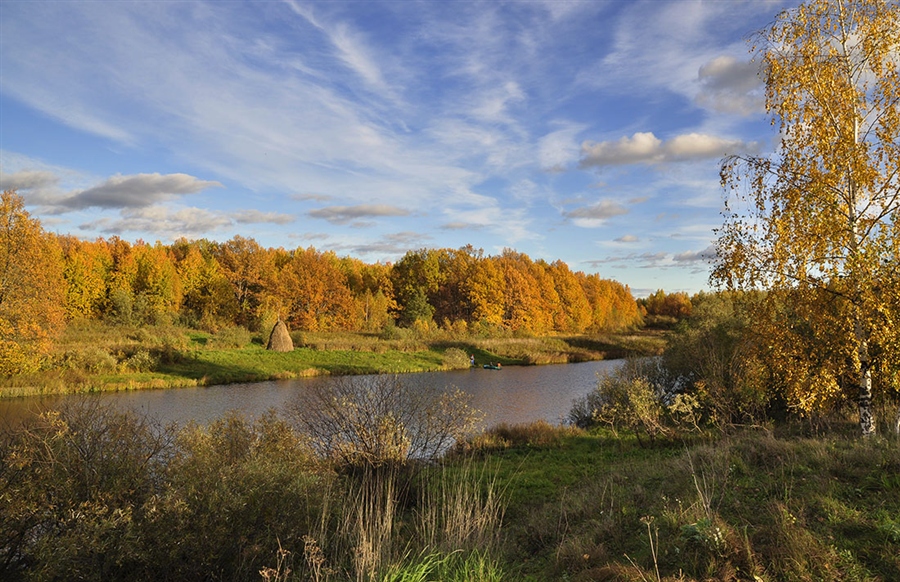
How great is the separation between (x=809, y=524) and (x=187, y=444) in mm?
7803

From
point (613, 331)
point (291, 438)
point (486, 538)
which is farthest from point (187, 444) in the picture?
point (613, 331)

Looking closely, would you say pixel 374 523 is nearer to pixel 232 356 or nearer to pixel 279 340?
pixel 232 356

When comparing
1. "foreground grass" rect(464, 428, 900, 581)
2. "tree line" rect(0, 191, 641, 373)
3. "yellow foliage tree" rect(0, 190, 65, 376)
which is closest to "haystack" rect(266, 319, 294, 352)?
"tree line" rect(0, 191, 641, 373)

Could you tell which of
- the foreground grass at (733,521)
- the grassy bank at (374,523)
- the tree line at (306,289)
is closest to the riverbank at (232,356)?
the tree line at (306,289)

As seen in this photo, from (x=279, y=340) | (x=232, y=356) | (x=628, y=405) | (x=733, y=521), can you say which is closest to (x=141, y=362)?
(x=232, y=356)

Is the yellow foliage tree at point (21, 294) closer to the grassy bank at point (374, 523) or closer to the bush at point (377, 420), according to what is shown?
the bush at point (377, 420)

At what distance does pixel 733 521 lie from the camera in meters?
5.85

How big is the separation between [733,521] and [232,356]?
115 feet

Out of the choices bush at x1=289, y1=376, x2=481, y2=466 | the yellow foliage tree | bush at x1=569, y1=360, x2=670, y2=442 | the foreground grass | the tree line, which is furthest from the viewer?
the tree line

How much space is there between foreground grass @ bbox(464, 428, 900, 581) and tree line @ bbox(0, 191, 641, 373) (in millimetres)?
30176

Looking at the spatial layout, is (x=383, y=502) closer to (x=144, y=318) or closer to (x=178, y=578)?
(x=178, y=578)

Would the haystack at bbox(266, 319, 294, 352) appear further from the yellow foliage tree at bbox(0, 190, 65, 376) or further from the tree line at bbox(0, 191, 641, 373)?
the yellow foliage tree at bbox(0, 190, 65, 376)

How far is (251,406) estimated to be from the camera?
23078 mm

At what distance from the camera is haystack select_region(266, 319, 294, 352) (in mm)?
39750
